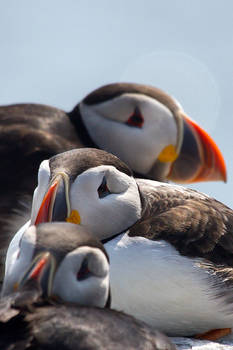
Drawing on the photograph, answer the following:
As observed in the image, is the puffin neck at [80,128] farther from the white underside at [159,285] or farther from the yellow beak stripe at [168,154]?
the white underside at [159,285]

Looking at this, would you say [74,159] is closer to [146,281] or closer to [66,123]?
[146,281]

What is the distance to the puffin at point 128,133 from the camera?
5902mm

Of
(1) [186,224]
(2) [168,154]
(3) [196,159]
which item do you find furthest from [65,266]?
(3) [196,159]

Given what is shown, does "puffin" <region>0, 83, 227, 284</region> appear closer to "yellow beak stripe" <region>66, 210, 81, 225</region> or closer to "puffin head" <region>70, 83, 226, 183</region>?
"puffin head" <region>70, 83, 226, 183</region>

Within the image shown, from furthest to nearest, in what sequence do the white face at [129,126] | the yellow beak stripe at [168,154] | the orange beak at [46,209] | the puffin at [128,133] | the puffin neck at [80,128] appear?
the yellow beak stripe at [168,154], the white face at [129,126], the puffin neck at [80,128], the puffin at [128,133], the orange beak at [46,209]

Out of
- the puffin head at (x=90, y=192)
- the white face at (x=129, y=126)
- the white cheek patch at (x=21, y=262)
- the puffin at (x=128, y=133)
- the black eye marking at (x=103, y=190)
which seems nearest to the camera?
the white cheek patch at (x=21, y=262)

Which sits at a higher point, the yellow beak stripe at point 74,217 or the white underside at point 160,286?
the yellow beak stripe at point 74,217

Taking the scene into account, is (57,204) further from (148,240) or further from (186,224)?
(186,224)

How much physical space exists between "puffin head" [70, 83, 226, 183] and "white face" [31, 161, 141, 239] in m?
1.88

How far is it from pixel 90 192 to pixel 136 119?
7.35ft

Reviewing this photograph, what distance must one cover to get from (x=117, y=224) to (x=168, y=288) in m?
0.46

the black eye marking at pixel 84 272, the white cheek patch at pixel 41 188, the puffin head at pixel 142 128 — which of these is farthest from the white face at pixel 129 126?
the black eye marking at pixel 84 272

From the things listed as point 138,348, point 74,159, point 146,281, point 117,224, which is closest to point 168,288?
point 146,281

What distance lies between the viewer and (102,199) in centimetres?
430
